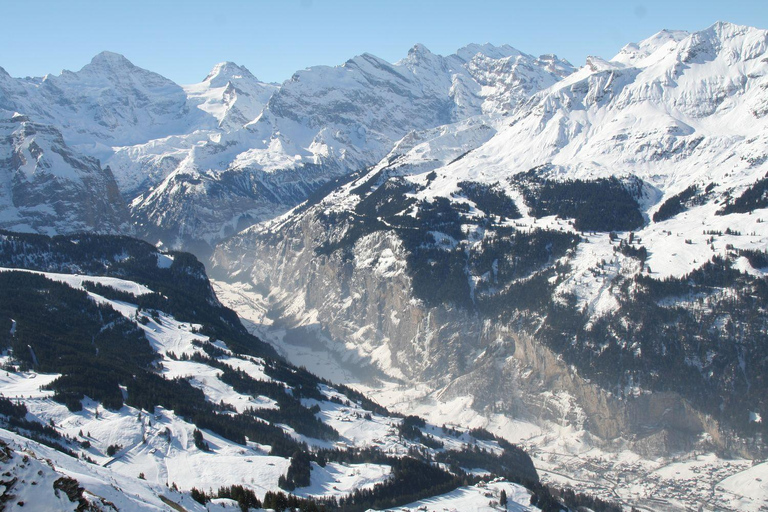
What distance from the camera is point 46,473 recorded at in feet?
148

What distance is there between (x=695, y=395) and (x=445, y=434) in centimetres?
6858

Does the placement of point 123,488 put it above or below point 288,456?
above

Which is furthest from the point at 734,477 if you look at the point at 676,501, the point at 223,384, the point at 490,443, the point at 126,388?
the point at 126,388

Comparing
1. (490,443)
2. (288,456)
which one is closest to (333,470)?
(288,456)

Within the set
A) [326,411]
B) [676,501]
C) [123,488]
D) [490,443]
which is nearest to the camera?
[123,488]

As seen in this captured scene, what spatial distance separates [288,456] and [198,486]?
2645 centimetres

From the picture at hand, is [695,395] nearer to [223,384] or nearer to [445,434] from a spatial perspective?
[445,434]

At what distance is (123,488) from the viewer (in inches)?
2128

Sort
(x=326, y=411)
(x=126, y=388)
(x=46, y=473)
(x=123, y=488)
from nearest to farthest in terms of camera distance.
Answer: (x=46, y=473) < (x=123, y=488) < (x=126, y=388) < (x=326, y=411)

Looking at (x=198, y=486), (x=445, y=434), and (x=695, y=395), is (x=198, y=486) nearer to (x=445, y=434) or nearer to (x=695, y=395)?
(x=445, y=434)

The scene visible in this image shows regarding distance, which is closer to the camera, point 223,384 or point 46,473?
point 46,473

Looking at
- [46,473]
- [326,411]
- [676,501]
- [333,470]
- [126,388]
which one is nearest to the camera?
[46,473]

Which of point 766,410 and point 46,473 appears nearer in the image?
point 46,473

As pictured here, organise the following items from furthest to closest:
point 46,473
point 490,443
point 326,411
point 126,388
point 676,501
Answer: point 490,443 → point 326,411 → point 676,501 → point 126,388 → point 46,473
